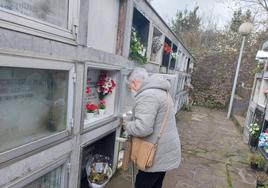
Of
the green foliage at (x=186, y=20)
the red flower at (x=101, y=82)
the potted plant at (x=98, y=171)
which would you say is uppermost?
the green foliage at (x=186, y=20)

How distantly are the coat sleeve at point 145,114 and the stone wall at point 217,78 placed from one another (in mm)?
11568

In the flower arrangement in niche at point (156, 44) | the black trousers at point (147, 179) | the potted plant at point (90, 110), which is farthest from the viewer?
the flower arrangement in niche at point (156, 44)

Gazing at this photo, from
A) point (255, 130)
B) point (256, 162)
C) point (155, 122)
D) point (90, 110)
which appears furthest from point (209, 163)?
point (90, 110)

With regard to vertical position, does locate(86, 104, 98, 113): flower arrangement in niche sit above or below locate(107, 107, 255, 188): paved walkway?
above

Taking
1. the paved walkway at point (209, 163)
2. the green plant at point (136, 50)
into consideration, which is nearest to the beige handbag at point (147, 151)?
the paved walkway at point (209, 163)

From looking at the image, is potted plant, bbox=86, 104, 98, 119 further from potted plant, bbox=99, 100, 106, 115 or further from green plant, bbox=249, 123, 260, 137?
green plant, bbox=249, 123, 260, 137

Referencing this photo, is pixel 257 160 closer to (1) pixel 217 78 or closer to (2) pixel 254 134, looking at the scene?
(2) pixel 254 134

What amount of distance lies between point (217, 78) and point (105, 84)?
11.6m

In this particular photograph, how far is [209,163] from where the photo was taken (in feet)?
14.4

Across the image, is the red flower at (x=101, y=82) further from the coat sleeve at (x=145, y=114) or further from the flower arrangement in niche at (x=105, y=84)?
the coat sleeve at (x=145, y=114)

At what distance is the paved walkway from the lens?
3.49 meters

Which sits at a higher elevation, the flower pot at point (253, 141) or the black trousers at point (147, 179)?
the black trousers at point (147, 179)

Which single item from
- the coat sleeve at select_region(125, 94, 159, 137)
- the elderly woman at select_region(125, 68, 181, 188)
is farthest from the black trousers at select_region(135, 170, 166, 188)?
the coat sleeve at select_region(125, 94, 159, 137)

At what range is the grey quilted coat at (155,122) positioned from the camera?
1.94m
